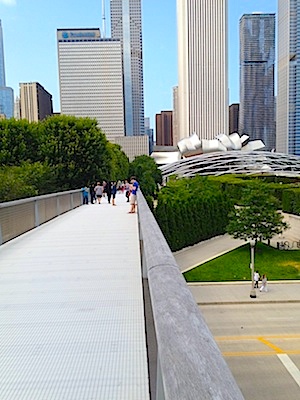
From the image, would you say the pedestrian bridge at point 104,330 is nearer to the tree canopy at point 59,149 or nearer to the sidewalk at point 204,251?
the sidewalk at point 204,251

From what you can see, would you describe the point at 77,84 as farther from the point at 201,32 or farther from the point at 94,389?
the point at 94,389

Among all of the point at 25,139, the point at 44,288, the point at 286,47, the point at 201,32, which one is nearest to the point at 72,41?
the point at 201,32

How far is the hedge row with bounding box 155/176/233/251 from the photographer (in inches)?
1031

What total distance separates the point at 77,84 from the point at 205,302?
12363cm

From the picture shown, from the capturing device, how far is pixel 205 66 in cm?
13375

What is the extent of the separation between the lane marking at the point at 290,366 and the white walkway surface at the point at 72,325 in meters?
6.91

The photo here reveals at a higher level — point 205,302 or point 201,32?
point 201,32

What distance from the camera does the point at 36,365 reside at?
2.65 m

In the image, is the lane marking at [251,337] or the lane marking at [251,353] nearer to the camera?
the lane marking at [251,353]

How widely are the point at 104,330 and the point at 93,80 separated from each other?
133m

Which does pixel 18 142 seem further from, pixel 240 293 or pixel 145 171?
pixel 145 171

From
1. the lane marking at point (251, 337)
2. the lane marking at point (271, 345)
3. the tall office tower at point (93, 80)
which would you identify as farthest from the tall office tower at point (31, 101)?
the lane marking at point (271, 345)

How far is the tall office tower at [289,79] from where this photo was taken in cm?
13225

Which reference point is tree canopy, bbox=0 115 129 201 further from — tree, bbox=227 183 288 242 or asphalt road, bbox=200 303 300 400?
asphalt road, bbox=200 303 300 400
